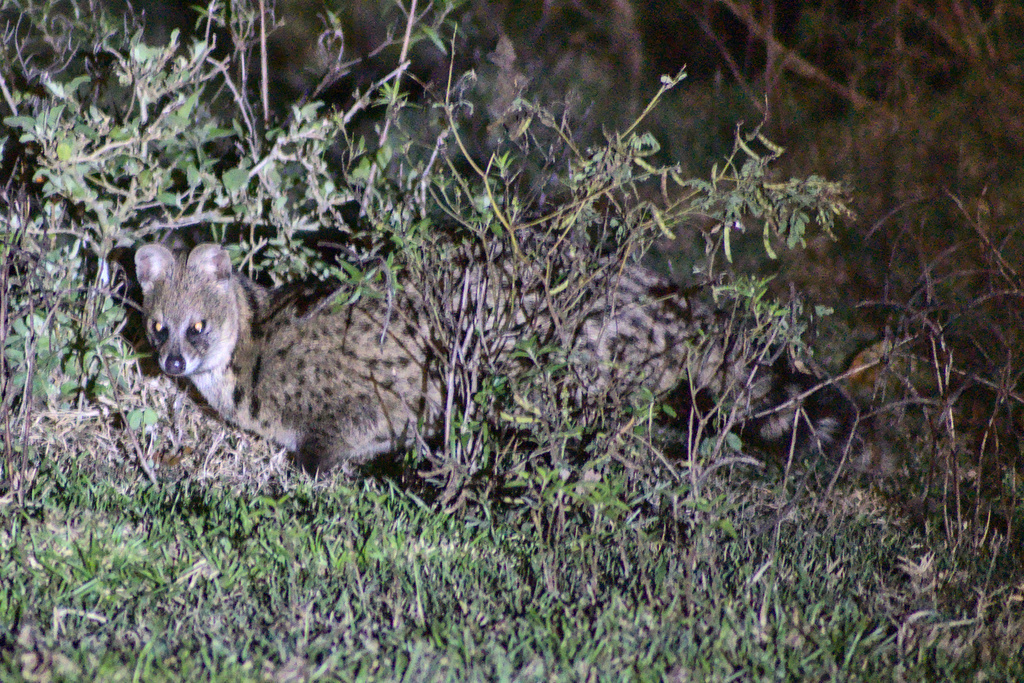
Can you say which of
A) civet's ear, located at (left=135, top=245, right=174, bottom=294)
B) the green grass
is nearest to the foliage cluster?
the green grass

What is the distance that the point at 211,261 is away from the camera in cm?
551

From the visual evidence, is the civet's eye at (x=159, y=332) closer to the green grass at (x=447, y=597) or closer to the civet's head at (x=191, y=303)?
the civet's head at (x=191, y=303)

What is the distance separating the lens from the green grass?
3.11 m

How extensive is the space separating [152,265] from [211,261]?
33cm

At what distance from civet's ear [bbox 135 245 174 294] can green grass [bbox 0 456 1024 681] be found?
A: 150cm

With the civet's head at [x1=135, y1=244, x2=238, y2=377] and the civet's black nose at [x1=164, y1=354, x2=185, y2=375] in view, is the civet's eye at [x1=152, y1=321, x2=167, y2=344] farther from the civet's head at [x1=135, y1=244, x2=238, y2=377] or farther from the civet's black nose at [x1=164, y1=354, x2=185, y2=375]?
the civet's black nose at [x1=164, y1=354, x2=185, y2=375]

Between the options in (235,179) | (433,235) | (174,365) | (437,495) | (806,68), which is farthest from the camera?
(806,68)

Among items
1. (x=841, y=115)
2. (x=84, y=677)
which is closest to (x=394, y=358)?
(x=84, y=677)

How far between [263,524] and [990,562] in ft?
10.3

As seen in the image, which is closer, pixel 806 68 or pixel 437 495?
pixel 437 495

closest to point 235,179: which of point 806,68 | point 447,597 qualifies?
point 447,597

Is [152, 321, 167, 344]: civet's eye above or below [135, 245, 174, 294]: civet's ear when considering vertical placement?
below

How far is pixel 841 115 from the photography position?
979 cm

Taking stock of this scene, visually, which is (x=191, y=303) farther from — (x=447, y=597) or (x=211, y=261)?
(x=447, y=597)
